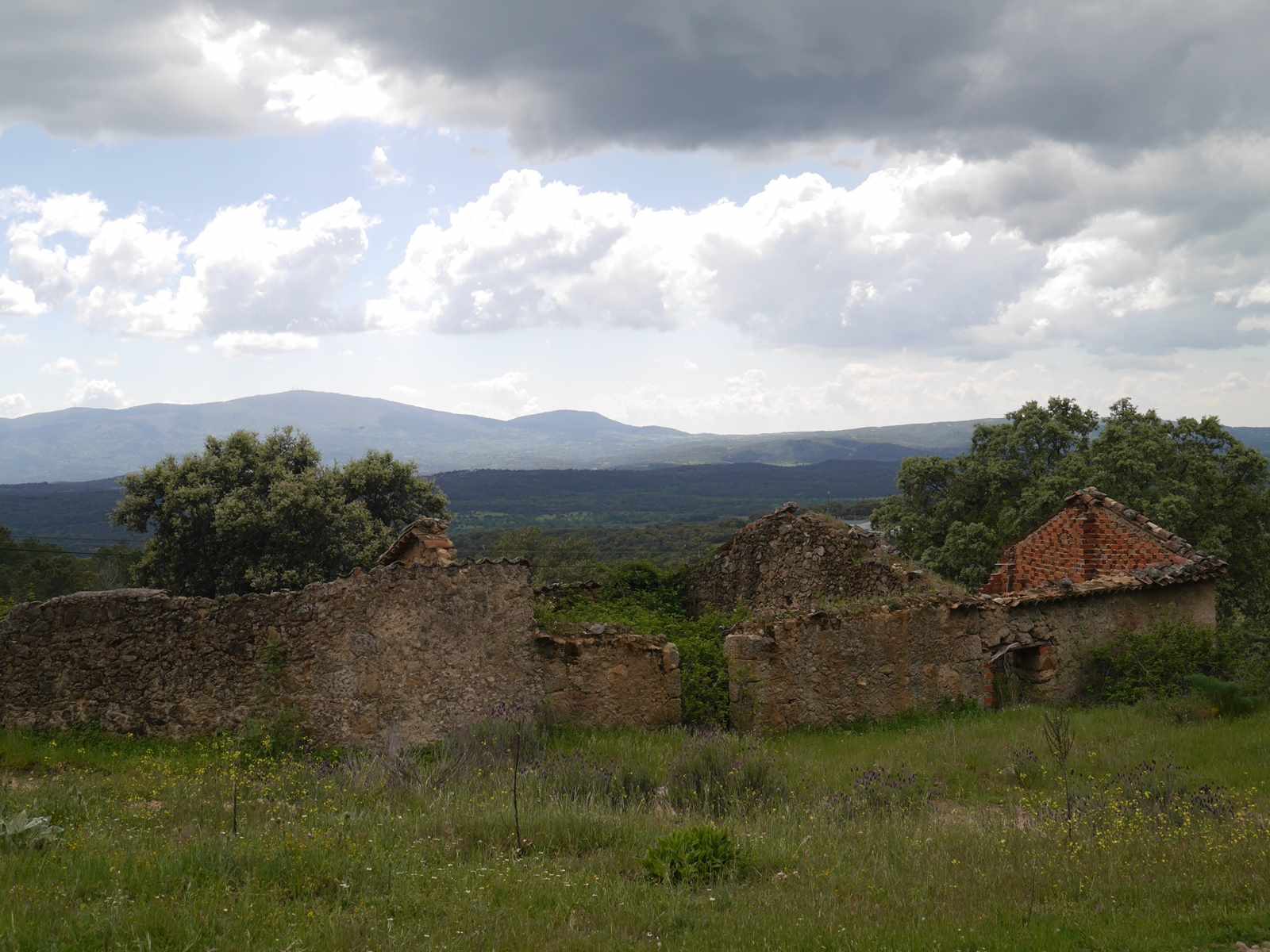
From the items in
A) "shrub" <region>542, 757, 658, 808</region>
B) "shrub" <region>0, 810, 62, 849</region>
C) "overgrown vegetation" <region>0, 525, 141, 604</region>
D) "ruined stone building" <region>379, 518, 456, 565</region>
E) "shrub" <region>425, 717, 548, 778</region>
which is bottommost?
"overgrown vegetation" <region>0, 525, 141, 604</region>

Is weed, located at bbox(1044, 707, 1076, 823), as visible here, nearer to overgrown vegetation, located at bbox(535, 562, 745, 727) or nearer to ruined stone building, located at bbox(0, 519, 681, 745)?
overgrown vegetation, located at bbox(535, 562, 745, 727)

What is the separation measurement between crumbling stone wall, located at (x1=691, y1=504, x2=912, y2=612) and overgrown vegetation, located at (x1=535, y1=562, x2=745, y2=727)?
692 millimetres

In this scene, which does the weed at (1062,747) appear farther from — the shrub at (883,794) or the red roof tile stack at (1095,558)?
the red roof tile stack at (1095,558)

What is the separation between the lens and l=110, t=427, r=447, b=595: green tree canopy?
2970cm

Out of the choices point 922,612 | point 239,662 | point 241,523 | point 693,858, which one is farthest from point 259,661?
point 241,523

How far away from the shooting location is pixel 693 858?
6.93m

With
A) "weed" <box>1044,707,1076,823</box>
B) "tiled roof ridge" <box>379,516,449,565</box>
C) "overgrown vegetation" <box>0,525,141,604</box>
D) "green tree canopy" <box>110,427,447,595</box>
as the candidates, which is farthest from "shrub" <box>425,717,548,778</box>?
"overgrown vegetation" <box>0,525,141,604</box>

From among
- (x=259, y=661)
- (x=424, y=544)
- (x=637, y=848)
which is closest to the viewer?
(x=637, y=848)

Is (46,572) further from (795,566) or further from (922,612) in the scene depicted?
(922,612)

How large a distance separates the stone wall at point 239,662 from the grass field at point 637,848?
26.1 inches

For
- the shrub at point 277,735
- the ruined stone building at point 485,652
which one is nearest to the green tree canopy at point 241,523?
the ruined stone building at point 485,652

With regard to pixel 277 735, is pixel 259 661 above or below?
above

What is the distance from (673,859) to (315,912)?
2475 millimetres

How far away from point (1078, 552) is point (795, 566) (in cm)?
509
